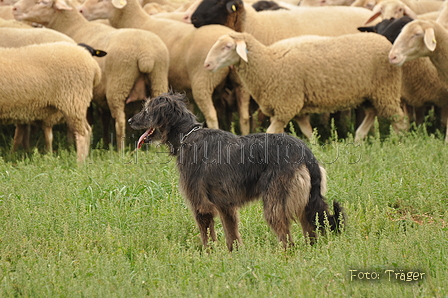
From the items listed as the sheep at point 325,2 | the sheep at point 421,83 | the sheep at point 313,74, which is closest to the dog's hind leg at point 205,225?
the sheep at point 313,74

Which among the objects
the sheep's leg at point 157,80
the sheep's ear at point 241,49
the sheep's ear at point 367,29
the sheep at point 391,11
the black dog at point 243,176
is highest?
the black dog at point 243,176

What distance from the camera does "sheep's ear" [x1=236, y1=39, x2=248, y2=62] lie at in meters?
8.10

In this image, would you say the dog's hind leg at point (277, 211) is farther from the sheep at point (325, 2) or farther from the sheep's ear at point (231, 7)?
the sheep at point (325, 2)

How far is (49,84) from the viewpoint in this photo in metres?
7.79

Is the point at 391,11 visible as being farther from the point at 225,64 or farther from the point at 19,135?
the point at 19,135

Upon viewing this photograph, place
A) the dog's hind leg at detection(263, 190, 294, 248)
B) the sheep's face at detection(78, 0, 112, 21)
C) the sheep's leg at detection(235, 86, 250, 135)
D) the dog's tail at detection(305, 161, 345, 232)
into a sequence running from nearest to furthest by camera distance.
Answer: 1. the dog's hind leg at detection(263, 190, 294, 248)
2. the dog's tail at detection(305, 161, 345, 232)
3. the sheep's leg at detection(235, 86, 250, 135)
4. the sheep's face at detection(78, 0, 112, 21)

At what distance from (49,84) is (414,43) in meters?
4.39

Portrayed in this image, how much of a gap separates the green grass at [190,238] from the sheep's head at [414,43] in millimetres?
1372

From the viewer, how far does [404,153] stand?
6668 millimetres

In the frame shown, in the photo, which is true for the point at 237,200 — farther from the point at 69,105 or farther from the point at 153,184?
the point at 69,105

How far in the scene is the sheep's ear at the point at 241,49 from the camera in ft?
26.6

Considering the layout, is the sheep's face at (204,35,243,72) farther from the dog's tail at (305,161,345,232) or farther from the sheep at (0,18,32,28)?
the dog's tail at (305,161,345,232)

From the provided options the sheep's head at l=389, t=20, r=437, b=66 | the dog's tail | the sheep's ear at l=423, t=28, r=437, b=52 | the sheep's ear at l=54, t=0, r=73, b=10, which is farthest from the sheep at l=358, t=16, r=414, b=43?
the dog's tail

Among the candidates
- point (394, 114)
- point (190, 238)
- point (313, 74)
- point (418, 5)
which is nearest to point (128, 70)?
point (313, 74)
